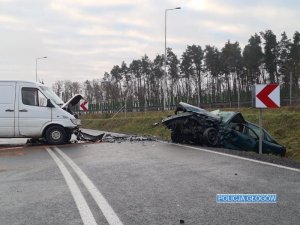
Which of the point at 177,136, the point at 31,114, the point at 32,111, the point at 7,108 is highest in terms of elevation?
the point at 7,108

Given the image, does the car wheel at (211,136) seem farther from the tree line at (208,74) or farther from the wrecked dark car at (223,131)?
the tree line at (208,74)

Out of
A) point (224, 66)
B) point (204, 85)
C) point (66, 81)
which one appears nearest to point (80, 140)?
point (224, 66)

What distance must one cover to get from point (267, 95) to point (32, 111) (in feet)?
25.9

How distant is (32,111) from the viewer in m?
15.7

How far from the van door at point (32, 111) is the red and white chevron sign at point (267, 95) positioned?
7.25m

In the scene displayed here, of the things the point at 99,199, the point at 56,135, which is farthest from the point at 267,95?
the point at 56,135

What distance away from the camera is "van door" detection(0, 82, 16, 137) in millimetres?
15578

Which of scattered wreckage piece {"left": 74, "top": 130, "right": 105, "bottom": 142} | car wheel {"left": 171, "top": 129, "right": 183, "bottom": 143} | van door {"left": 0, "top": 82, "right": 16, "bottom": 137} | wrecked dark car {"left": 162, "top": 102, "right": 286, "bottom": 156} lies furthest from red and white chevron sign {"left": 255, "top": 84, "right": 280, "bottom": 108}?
van door {"left": 0, "top": 82, "right": 16, "bottom": 137}

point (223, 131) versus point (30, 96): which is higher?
point (30, 96)

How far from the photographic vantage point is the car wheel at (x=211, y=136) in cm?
1484

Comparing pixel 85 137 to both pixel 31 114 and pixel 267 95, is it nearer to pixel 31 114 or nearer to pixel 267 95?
pixel 31 114

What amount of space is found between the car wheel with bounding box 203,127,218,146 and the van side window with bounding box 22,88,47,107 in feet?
18.4

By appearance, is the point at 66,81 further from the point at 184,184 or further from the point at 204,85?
the point at 184,184

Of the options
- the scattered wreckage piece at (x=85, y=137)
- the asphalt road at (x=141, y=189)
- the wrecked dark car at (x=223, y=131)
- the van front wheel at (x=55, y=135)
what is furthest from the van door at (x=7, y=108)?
the wrecked dark car at (x=223, y=131)
